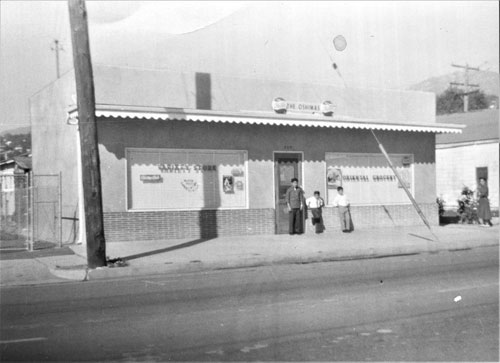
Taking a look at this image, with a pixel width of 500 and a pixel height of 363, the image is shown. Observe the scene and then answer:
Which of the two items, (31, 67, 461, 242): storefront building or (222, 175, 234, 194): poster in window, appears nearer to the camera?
(31, 67, 461, 242): storefront building

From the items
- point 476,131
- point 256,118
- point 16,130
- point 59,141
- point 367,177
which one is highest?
point 476,131

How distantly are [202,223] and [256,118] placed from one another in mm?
3239

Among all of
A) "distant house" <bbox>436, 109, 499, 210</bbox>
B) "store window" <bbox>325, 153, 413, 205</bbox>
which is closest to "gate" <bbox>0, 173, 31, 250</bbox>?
"store window" <bbox>325, 153, 413, 205</bbox>

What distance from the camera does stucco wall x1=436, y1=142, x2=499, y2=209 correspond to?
3038 centimetres

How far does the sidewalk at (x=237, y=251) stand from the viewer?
1195 cm

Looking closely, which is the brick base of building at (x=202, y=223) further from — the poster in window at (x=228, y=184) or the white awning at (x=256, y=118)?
the white awning at (x=256, y=118)

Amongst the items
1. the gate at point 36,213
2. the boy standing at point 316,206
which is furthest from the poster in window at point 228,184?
the gate at point 36,213

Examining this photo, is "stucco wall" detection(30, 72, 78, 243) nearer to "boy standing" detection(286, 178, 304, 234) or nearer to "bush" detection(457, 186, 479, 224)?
"boy standing" detection(286, 178, 304, 234)

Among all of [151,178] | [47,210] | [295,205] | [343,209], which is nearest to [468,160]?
[343,209]

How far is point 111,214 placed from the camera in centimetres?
1605

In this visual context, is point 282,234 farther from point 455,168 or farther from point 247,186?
point 455,168

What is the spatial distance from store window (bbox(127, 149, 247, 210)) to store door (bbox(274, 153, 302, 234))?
1058 millimetres

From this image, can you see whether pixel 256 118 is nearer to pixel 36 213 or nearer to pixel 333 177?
pixel 333 177

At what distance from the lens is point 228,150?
17.9 metres
